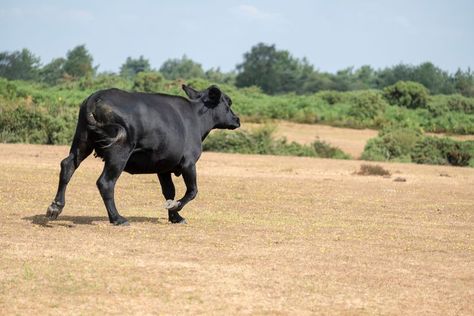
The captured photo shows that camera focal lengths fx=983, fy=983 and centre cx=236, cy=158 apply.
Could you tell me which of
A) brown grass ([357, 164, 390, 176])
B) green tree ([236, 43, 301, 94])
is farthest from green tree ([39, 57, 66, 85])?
brown grass ([357, 164, 390, 176])

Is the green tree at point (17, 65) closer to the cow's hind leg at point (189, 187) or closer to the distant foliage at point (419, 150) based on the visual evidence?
the distant foliage at point (419, 150)

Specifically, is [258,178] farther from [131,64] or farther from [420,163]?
[131,64]

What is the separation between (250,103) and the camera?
57.8 m

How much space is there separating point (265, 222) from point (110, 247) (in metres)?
4.35

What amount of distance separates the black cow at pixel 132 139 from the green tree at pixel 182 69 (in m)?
117

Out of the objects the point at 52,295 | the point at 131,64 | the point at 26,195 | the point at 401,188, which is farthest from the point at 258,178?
the point at 131,64

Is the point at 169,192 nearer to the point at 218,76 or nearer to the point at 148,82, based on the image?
the point at 148,82

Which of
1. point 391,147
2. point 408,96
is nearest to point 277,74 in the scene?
Answer: point 408,96

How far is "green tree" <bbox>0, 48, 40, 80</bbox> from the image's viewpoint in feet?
296

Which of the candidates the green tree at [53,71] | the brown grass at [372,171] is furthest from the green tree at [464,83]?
the brown grass at [372,171]

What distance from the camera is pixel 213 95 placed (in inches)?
585

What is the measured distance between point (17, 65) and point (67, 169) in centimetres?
8088

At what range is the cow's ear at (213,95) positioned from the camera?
14805 millimetres

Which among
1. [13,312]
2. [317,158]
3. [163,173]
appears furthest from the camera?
[317,158]
